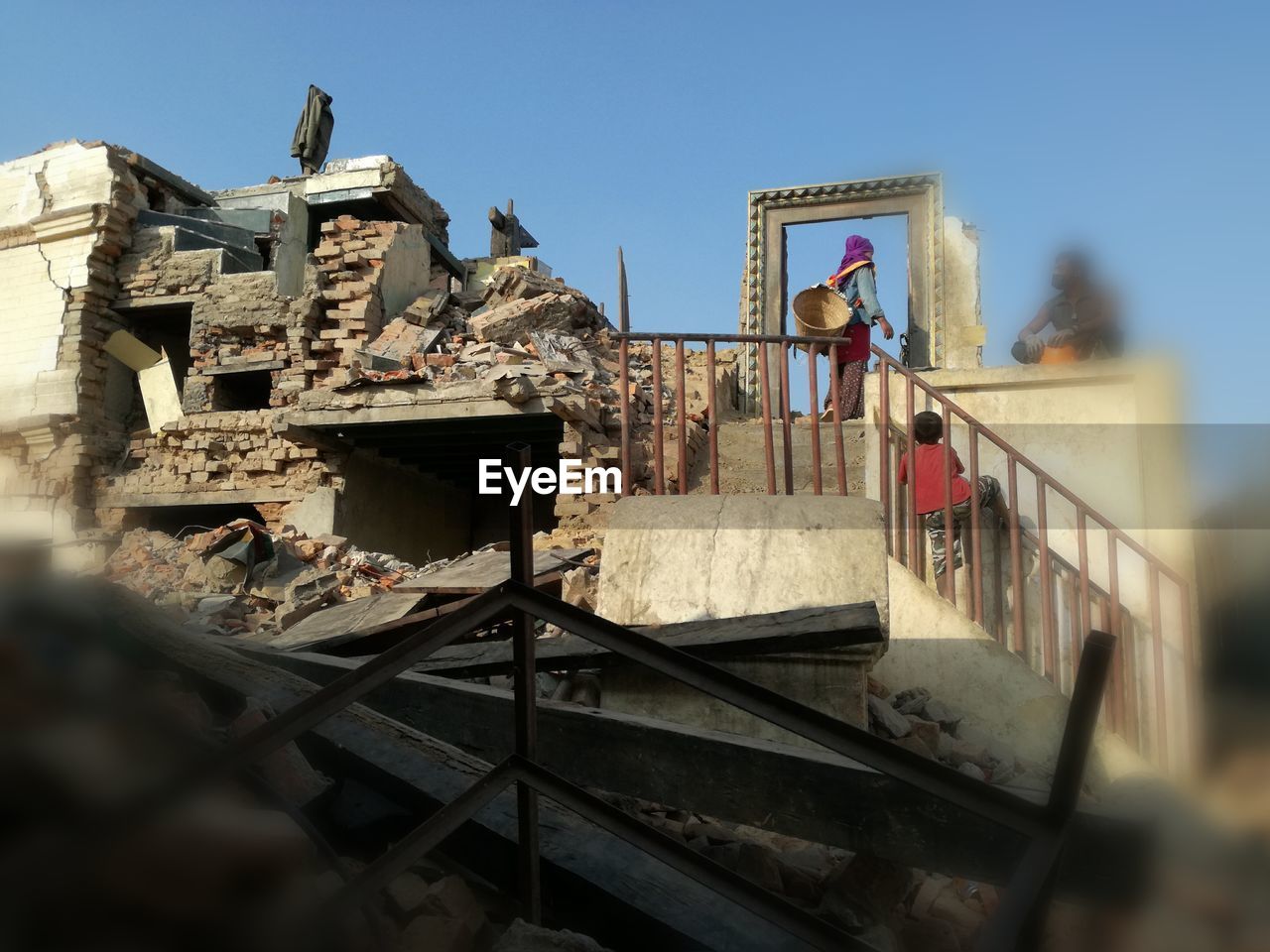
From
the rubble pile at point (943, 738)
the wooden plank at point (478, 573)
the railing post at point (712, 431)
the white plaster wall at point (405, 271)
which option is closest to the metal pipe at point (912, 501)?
the rubble pile at point (943, 738)

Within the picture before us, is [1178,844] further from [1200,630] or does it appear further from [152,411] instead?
[152,411]

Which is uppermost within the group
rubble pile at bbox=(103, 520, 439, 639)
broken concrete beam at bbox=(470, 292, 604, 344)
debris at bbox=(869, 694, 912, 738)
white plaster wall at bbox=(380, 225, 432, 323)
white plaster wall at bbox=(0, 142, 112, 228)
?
white plaster wall at bbox=(0, 142, 112, 228)

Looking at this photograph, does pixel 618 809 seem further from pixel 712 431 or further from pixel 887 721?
pixel 712 431

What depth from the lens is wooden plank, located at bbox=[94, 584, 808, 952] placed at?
1926 mm

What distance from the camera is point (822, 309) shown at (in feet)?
26.3

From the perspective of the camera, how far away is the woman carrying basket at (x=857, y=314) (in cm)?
830

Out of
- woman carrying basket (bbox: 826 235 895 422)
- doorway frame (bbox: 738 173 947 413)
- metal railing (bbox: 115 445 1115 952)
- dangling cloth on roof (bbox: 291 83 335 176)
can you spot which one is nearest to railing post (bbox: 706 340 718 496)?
metal railing (bbox: 115 445 1115 952)

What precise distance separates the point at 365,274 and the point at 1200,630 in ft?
35.2

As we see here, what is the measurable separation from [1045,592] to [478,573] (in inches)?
136

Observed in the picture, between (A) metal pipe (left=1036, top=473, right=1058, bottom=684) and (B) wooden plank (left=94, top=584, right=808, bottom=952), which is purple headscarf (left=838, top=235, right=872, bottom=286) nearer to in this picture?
(A) metal pipe (left=1036, top=473, right=1058, bottom=684)

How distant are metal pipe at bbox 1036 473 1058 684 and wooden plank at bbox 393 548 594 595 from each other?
279 centimetres

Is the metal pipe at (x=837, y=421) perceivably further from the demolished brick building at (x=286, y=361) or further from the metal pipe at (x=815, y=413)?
the demolished brick building at (x=286, y=361)

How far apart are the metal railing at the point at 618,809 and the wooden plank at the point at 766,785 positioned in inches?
18.6

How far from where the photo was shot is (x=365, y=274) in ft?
38.6
